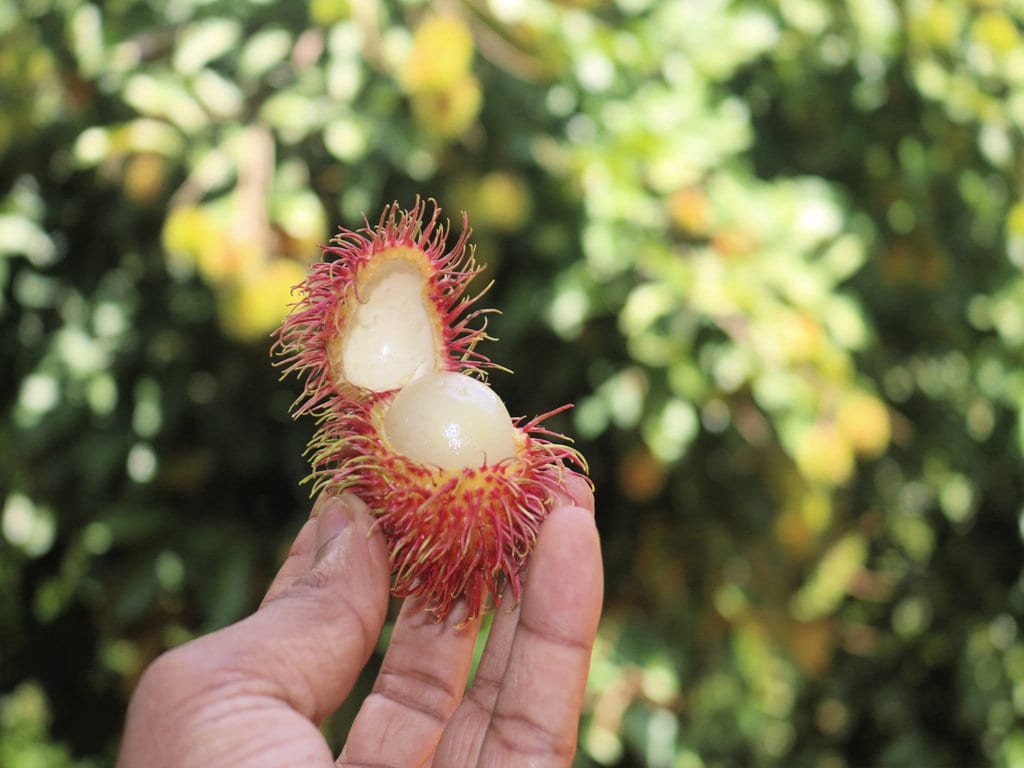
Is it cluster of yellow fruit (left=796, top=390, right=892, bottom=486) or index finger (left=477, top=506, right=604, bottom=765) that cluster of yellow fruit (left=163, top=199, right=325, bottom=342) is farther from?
cluster of yellow fruit (left=796, top=390, right=892, bottom=486)

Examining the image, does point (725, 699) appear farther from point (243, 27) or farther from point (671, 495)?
point (243, 27)

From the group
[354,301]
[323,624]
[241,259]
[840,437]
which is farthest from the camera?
[840,437]

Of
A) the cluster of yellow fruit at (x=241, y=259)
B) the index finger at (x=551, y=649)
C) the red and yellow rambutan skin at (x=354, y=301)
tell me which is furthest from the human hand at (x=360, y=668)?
the cluster of yellow fruit at (x=241, y=259)

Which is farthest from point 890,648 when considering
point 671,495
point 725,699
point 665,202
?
point 665,202

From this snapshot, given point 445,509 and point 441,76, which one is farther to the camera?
point 441,76

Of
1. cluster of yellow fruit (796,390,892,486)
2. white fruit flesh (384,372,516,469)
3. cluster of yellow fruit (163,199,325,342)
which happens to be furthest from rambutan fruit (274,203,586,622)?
cluster of yellow fruit (796,390,892,486)

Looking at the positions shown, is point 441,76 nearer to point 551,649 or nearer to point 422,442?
point 422,442

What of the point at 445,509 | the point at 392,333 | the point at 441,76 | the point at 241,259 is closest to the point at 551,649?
the point at 445,509
